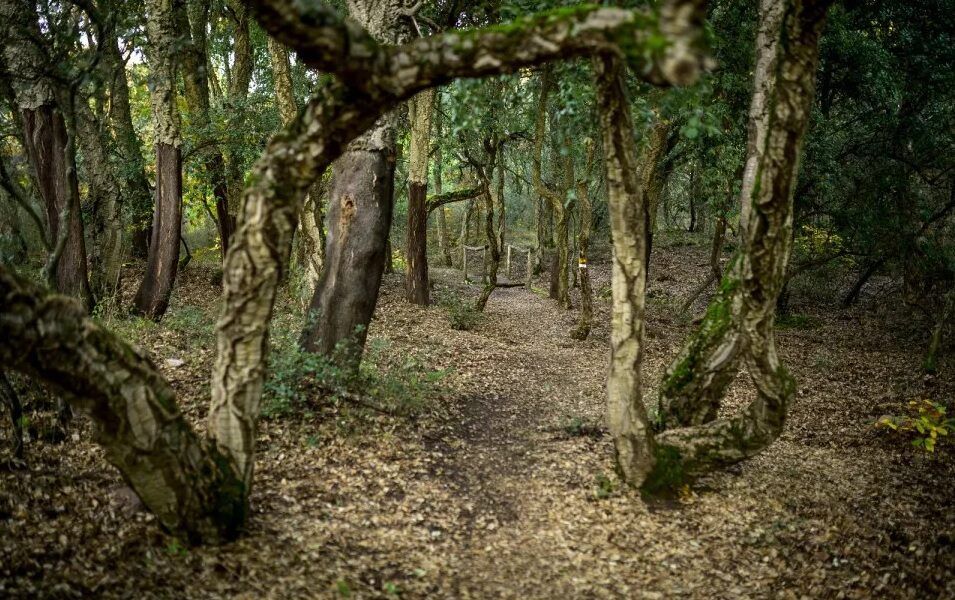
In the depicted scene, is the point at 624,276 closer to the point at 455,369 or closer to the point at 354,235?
the point at 354,235

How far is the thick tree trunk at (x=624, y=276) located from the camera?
4590 mm

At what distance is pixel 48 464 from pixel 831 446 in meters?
9.02

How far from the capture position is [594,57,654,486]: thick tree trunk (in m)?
4.59

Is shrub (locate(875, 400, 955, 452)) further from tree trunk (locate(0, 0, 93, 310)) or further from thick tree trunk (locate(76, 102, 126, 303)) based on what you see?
thick tree trunk (locate(76, 102, 126, 303))

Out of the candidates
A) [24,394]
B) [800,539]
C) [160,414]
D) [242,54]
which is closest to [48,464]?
[24,394]

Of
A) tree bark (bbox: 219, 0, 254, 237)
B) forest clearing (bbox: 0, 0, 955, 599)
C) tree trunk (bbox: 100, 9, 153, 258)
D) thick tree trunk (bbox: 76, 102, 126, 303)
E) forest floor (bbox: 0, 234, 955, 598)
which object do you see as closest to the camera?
forest clearing (bbox: 0, 0, 955, 599)

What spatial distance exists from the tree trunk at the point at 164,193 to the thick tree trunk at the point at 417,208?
5.27 metres

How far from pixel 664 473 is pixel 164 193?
8901 mm

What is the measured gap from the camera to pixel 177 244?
31.7 feet

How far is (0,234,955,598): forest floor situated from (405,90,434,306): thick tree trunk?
5.17m

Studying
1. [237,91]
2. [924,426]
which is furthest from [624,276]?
[237,91]

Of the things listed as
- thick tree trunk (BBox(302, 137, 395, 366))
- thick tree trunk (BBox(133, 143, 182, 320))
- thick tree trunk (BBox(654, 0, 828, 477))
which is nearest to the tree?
thick tree trunk (BBox(654, 0, 828, 477))

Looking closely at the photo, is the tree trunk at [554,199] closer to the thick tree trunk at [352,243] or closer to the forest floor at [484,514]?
the thick tree trunk at [352,243]

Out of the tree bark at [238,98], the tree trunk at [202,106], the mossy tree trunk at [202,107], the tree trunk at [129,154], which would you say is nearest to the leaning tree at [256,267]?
the mossy tree trunk at [202,107]
